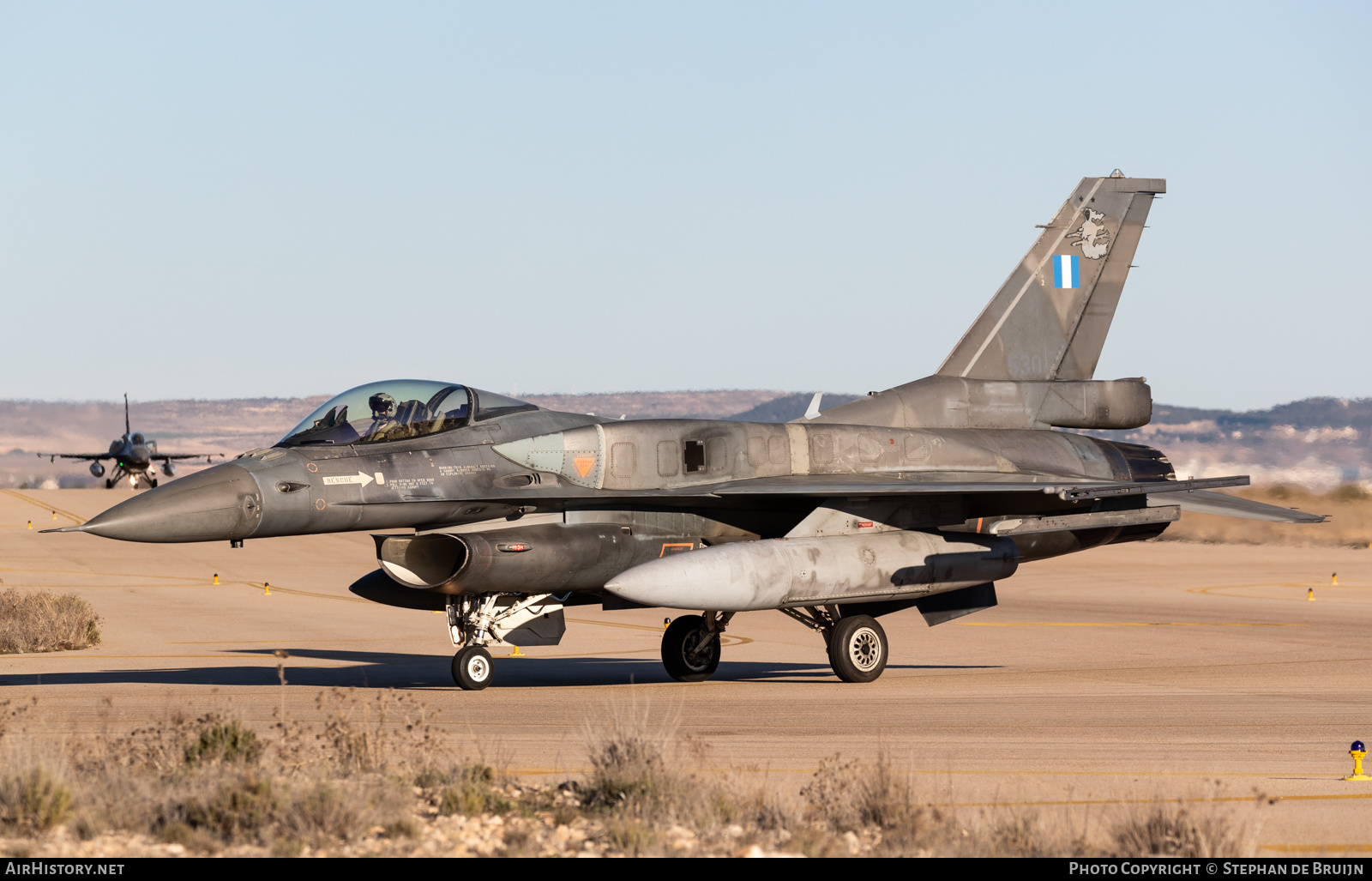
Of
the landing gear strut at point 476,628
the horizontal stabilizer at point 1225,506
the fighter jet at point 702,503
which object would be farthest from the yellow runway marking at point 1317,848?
the horizontal stabilizer at point 1225,506

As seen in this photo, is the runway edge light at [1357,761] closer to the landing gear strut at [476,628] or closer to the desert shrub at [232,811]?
the desert shrub at [232,811]

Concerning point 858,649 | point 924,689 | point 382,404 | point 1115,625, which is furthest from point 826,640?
point 1115,625

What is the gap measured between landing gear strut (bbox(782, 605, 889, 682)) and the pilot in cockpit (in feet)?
16.4

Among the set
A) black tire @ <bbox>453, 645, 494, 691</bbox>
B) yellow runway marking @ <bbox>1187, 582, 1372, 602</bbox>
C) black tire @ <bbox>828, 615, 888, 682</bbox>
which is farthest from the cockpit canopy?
yellow runway marking @ <bbox>1187, 582, 1372, 602</bbox>

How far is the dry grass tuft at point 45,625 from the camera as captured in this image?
21.4m

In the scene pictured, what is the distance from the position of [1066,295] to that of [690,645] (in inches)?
291

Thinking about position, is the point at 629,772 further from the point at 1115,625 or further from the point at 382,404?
the point at 1115,625

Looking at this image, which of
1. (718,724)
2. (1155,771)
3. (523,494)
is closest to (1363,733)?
(1155,771)

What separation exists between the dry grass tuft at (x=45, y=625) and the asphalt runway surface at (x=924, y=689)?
2.20 ft

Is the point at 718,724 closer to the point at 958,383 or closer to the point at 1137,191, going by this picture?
the point at 958,383

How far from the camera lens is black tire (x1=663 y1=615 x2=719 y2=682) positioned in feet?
55.5

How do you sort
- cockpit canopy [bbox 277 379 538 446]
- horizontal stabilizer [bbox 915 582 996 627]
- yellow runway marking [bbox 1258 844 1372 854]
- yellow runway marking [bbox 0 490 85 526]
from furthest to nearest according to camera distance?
yellow runway marking [bbox 0 490 85 526] → horizontal stabilizer [bbox 915 582 996 627] → cockpit canopy [bbox 277 379 538 446] → yellow runway marking [bbox 1258 844 1372 854]

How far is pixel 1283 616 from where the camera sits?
2811cm

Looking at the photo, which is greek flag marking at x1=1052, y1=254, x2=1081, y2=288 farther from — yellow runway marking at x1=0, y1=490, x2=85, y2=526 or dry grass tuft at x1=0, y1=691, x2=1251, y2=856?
yellow runway marking at x1=0, y1=490, x2=85, y2=526
